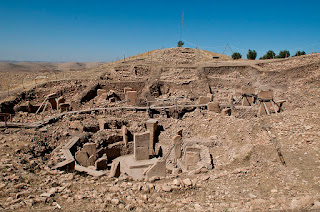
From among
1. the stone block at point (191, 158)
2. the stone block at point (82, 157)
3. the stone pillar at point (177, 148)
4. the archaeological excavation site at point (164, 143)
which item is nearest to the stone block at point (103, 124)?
the archaeological excavation site at point (164, 143)

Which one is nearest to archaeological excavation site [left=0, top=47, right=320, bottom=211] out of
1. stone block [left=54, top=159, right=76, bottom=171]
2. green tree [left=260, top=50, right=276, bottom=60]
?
stone block [left=54, top=159, right=76, bottom=171]

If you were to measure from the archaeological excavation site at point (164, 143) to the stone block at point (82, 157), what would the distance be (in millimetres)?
46

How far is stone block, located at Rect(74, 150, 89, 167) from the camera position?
33.7ft

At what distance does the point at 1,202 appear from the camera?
4.96 meters

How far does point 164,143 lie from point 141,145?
8.08ft

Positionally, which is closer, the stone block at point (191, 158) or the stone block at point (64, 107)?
the stone block at point (191, 158)

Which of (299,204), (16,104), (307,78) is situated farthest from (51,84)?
(307,78)

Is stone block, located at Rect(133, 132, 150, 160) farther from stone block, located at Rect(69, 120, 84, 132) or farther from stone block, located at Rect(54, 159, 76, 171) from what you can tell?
stone block, located at Rect(69, 120, 84, 132)

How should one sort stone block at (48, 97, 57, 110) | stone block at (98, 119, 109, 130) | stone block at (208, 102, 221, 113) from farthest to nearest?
1. stone block at (48, 97, 57, 110)
2. stone block at (208, 102, 221, 113)
3. stone block at (98, 119, 109, 130)

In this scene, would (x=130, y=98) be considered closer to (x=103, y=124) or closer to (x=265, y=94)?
(x=103, y=124)

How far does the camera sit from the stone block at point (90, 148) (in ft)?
35.3

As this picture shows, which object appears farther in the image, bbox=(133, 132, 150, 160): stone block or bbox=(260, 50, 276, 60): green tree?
bbox=(260, 50, 276, 60): green tree

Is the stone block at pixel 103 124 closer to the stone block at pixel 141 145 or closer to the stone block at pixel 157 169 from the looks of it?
the stone block at pixel 141 145

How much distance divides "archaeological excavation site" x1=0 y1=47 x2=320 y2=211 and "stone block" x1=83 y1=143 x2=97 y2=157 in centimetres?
8
